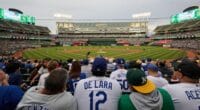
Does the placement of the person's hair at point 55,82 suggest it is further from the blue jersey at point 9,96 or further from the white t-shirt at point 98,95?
the blue jersey at point 9,96

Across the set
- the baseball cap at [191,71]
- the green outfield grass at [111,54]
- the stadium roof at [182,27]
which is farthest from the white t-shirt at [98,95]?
the stadium roof at [182,27]

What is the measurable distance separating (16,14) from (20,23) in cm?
443

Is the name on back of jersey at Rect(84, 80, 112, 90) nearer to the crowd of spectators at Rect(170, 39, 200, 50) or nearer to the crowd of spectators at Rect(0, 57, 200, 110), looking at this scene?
the crowd of spectators at Rect(0, 57, 200, 110)

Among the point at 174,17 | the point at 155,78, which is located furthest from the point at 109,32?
the point at 155,78

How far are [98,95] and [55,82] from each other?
0.86 meters

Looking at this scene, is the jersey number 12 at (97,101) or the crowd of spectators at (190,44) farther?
the crowd of spectators at (190,44)

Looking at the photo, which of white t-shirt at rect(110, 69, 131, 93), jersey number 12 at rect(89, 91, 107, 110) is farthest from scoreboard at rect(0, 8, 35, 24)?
jersey number 12 at rect(89, 91, 107, 110)

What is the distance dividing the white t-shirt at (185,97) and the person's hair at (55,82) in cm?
181

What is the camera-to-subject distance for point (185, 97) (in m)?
4.58

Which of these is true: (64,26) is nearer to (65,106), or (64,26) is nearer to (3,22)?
(3,22)

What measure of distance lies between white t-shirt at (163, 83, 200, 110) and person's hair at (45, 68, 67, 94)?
181 cm

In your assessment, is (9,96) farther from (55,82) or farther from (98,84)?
(98,84)

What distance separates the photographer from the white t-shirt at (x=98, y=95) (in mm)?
4730

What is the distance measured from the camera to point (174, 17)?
125375 millimetres
